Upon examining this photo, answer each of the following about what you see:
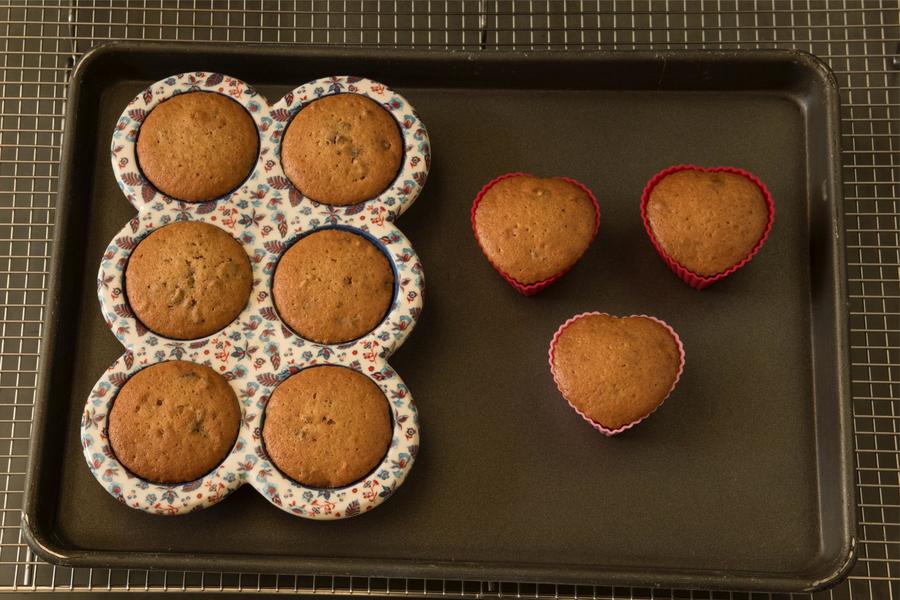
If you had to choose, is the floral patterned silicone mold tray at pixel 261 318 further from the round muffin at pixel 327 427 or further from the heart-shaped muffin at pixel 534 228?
the heart-shaped muffin at pixel 534 228

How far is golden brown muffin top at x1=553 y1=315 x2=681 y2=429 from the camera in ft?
5.44

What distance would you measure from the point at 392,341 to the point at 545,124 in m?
0.64

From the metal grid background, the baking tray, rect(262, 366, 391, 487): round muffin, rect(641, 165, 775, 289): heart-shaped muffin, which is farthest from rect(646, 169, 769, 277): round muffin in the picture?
rect(262, 366, 391, 487): round muffin

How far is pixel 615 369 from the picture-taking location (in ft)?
5.43

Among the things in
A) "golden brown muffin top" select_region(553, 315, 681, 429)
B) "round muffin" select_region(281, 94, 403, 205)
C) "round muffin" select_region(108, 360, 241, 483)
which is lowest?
"round muffin" select_region(108, 360, 241, 483)

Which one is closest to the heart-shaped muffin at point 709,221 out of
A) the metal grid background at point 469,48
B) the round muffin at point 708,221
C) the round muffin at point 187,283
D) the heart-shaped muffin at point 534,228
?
the round muffin at point 708,221

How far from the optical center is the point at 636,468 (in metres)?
1.73

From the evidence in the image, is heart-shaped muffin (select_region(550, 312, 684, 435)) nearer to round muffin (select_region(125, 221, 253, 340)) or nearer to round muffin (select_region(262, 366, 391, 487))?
round muffin (select_region(262, 366, 391, 487))

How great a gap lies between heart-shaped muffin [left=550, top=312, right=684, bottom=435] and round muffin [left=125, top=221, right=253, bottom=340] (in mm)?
693

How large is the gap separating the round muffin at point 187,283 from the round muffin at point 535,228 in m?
0.53

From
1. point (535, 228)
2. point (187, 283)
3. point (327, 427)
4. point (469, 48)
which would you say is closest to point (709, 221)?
point (535, 228)

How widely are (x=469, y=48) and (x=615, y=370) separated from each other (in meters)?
0.85

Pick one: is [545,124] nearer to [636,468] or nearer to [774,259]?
[774,259]

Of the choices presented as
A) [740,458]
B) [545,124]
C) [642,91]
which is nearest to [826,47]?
[642,91]
